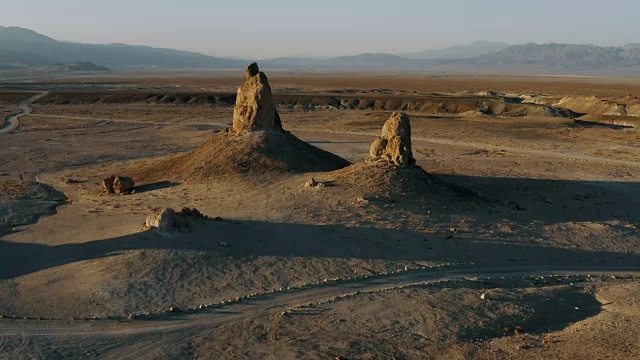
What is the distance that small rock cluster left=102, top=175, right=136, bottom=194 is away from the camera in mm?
23047

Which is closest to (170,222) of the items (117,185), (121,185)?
(121,185)

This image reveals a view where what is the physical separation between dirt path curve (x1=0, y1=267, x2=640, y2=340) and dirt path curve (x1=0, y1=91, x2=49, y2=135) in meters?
38.1

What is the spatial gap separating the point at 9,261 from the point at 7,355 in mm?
5477

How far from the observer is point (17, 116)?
5709 centimetres

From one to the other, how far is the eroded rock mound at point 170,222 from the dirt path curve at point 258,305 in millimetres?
3963

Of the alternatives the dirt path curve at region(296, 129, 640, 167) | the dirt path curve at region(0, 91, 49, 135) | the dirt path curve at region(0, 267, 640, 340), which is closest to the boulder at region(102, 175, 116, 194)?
the dirt path curve at region(0, 267, 640, 340)

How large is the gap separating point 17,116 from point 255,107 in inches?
1639

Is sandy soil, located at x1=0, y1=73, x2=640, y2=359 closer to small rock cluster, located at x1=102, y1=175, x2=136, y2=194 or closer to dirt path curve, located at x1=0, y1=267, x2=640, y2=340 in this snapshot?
dirt path curve, located at x1=0, y1=267, x2=640, y2=340

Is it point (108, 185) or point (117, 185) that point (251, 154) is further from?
point (108, 185)

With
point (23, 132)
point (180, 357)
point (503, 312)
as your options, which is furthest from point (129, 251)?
point (23, 132)

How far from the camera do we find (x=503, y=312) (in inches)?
485

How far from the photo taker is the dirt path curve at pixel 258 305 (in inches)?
458

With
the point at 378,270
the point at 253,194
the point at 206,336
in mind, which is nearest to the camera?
the point at 206,336

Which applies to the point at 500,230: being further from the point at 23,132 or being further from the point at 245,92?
the point at 23,132
